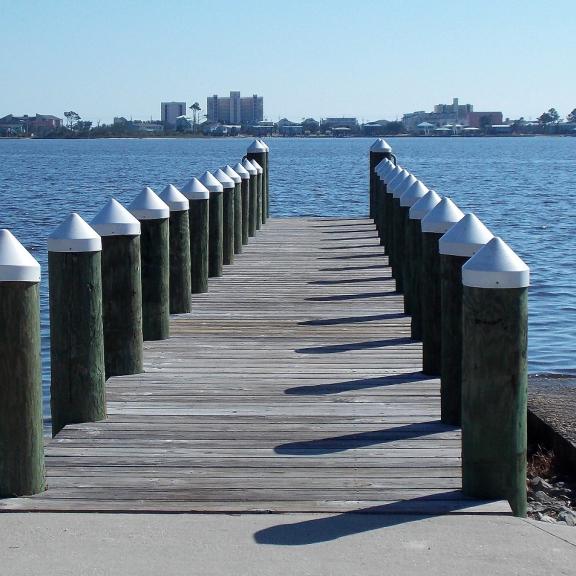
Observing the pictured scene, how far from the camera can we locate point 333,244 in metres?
18.4

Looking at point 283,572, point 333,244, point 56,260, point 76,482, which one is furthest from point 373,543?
point 333,244

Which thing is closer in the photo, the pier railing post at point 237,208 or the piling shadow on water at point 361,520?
the piling shadow on water at point 361,520

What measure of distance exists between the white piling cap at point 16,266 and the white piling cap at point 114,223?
7.75ft

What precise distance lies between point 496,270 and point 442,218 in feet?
8.68

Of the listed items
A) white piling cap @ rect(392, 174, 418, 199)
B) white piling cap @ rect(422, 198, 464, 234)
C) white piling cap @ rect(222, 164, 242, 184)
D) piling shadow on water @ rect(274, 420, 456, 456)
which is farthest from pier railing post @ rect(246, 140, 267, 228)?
piling shadow on water @ rect(274, 420, 456, 456)

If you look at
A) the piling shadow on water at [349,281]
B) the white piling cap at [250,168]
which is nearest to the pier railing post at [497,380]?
the piling shadow on water at [349,281]

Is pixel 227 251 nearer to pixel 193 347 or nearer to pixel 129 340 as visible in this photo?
pixel 193 347

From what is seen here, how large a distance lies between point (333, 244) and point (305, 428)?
11.2 metres

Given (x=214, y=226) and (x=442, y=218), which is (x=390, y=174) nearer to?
(x=214, y=226)

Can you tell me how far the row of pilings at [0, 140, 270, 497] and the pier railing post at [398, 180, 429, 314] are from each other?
189 cm

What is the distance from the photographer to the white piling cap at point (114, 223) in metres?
8.40

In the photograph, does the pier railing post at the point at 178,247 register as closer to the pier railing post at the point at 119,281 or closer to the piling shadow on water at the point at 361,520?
the pier railing post at the point at 119,281

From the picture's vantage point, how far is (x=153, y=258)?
9836 mm

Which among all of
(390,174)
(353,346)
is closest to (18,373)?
(353,346)
